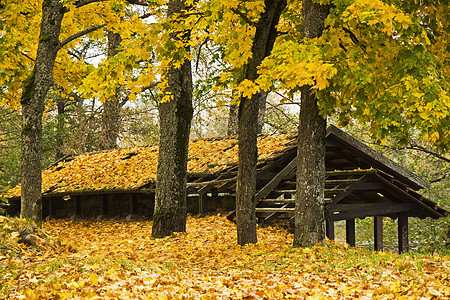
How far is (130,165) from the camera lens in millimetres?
16344

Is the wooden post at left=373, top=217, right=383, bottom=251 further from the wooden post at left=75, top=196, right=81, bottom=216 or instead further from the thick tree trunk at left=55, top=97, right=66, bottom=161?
the thick tree trunk at left=55, top=97, right=66, bottom=161

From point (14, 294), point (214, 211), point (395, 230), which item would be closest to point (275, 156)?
point (214, 211)

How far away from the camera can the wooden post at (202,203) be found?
1350cm

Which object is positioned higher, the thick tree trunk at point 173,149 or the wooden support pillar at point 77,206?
the thick tree trunk at point 173,149

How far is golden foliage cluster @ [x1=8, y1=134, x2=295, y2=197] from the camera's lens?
543 inches

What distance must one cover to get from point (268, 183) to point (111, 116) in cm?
932

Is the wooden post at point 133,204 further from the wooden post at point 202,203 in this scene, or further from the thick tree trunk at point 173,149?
the thick tree trunk at point 173,149

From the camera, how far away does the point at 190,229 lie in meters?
11.9

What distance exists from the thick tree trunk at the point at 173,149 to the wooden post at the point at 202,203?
7.76 ft

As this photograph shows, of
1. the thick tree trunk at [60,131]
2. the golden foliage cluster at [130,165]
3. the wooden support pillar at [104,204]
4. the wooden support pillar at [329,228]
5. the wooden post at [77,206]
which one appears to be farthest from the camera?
the thick tree trunk at [60,131]

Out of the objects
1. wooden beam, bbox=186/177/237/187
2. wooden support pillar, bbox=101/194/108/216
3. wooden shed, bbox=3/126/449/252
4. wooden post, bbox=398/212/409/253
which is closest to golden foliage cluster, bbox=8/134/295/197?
wooden shed, bbox=3/126/449/252

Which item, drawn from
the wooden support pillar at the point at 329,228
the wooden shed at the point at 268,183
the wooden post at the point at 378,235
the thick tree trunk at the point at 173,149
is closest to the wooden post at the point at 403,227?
the wooden shed at the point at 268,183

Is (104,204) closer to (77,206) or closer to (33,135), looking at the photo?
(77,206)

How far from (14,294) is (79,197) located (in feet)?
42.5
